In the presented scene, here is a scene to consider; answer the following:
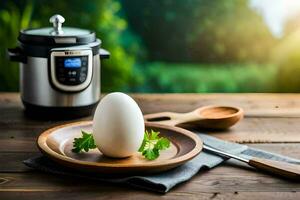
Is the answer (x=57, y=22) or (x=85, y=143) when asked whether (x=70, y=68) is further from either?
(x=85, y=143)

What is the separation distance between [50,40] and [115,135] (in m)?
0.44

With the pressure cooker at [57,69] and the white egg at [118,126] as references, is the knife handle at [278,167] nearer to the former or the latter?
the white egg at [118,126]

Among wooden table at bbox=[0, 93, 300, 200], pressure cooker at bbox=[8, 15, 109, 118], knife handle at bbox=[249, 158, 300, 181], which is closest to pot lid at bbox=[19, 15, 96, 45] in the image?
pressure cooker at bbox=[8, 15, 109, 118]

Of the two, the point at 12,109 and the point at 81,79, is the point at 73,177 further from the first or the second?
the point at 12,109

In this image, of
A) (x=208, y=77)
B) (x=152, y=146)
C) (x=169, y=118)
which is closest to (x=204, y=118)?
(x=169, y=118)

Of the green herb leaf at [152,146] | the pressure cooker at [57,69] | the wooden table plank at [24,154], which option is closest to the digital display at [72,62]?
the pressure cooker at [57,69]

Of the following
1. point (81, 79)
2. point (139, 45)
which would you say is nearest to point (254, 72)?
point (139, 45)

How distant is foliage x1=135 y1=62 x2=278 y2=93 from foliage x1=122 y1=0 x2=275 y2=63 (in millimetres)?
27

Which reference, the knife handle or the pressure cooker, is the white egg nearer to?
the knife handle

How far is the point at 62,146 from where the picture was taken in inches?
45.6

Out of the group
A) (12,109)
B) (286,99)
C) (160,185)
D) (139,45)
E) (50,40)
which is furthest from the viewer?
(139,45)

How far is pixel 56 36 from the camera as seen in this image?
4.59 feet

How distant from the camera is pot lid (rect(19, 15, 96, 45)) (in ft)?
4.59

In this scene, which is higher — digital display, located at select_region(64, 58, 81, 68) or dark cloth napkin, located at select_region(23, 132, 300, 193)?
digital display, located at select_region(64, 58, 81, 68)
